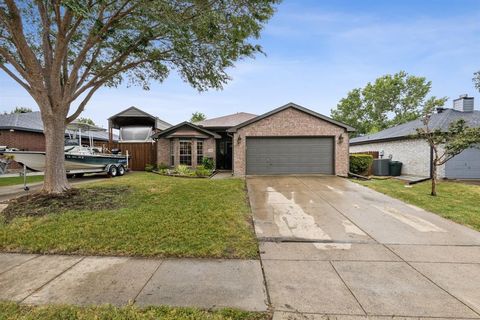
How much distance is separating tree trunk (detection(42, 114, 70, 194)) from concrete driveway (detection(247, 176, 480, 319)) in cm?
619

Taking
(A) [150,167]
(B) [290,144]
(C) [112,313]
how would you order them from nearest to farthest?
(C) [112,313], (B) [290,144], (A) [150,167]

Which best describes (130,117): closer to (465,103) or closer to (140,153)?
(140,153)

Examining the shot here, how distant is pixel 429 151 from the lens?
13.0 meters

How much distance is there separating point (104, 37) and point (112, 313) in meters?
7.85

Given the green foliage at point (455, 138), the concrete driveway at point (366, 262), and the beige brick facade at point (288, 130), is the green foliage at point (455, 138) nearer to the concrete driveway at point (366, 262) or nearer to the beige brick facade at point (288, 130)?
the concrete driveway at point (366, 262)

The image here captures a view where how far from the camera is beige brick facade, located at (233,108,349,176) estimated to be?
538 inches

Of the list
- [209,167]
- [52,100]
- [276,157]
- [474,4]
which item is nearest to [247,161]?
[276,157]

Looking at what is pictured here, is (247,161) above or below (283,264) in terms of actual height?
above

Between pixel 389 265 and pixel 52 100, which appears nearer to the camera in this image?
pixel 389 265

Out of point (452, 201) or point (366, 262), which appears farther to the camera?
point (452, 201)

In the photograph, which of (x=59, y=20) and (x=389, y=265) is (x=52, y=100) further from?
(x=389, y=265)

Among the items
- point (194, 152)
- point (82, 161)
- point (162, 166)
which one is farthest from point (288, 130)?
point (82, 161)

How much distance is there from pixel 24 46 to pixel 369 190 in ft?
41.8

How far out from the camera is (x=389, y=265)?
3.48 m
